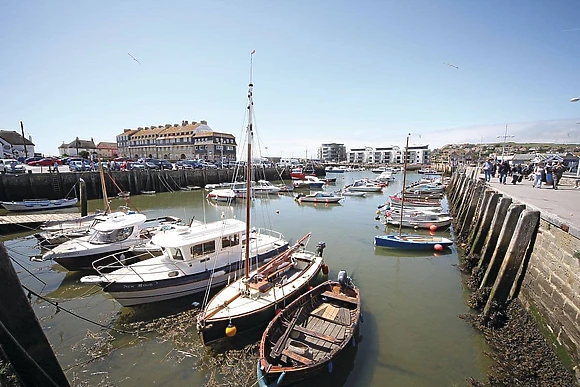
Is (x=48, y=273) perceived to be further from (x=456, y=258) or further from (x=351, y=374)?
(x=456, y=258)

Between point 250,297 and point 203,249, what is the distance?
325 centimetres

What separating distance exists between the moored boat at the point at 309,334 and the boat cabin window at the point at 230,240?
4405mm

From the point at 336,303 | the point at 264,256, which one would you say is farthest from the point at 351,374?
the point at 264,256

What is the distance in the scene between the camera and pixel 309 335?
854 cm

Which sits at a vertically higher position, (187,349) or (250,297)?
(250,297)

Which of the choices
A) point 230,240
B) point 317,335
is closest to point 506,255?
point 317,335

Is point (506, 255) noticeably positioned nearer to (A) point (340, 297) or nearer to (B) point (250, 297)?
(A) point (340, 297)

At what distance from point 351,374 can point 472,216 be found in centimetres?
1856

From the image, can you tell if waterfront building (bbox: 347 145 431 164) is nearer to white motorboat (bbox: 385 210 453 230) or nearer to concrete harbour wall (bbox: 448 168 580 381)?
white motorboat (bbox: 385 210 453 230)

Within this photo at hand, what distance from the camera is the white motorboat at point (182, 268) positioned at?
420 inches

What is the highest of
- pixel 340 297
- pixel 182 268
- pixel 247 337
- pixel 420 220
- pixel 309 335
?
pixel 182 268

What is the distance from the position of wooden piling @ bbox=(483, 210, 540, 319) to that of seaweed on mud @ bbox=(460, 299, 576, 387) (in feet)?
1.20

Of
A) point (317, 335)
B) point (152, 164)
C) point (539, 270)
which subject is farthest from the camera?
point (152, 164)

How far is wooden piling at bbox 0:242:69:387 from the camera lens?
5.18 m
